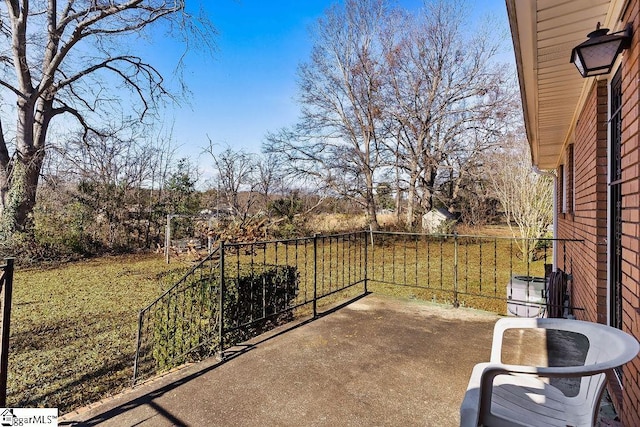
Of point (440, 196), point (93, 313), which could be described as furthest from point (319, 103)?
point (93, 313)

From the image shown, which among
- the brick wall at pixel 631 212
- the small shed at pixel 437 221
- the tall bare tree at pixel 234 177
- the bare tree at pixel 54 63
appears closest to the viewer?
the brick wall at pixel 631 212

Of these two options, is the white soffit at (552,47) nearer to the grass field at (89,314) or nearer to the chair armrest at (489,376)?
the chair armrest at (489,376)

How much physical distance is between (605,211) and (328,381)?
2.50m

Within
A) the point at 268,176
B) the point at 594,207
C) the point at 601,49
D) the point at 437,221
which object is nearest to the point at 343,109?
the point at 268,176

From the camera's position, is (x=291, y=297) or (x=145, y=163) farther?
(x=145, y=163)

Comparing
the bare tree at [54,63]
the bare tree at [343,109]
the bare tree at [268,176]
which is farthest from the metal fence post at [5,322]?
the bare tree at [343,109]

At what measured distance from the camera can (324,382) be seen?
2471 mm

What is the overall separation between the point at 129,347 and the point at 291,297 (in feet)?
6.82

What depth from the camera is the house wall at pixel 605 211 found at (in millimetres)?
1573

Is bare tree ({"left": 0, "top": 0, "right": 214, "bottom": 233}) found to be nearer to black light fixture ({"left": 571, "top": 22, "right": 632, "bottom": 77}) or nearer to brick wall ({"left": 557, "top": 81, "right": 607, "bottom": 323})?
brick wall ({"left": 557, "top": 81, "right": 607, "bottom": 323})

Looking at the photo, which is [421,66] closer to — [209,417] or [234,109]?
[234,109]

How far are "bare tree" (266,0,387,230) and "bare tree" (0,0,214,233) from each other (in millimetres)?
6152

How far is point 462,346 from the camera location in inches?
122

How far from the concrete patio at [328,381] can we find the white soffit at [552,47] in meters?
2.29
